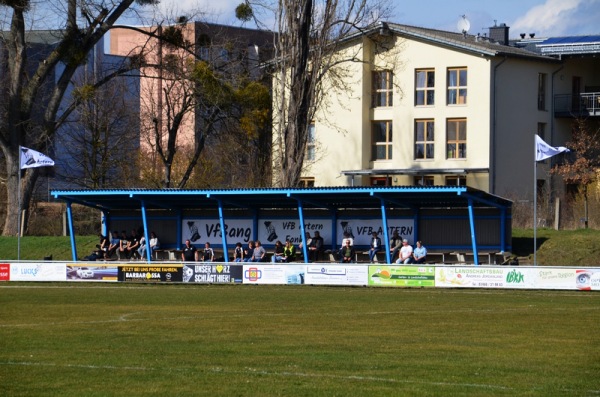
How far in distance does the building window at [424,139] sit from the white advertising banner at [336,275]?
23417mm

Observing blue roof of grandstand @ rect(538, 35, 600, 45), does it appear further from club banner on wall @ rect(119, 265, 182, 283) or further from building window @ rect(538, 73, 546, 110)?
club banner on wall @ rect(119, 265, 182, 283)

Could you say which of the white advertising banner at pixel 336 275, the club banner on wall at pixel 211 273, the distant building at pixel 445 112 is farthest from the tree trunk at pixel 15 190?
the white advertising banner at pixel 336 275

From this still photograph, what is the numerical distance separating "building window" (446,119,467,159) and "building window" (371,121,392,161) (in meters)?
3.39

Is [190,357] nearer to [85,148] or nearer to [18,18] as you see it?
[18,18]

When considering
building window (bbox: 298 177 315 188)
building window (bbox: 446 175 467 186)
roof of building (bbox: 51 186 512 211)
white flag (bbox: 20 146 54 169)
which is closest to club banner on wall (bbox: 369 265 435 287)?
roof of building (bbox: 51 186 512 211)

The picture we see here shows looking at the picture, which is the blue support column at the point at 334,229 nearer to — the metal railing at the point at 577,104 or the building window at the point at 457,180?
the building window at the point at 457,180

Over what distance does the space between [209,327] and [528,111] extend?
40434mm

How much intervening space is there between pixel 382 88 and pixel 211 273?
82.1ft

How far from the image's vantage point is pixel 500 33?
64.0 m

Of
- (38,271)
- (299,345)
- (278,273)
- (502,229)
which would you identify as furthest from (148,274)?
(299,345)

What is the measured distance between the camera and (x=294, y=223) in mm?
44188

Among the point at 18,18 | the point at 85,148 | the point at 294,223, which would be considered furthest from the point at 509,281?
the point at 85,148

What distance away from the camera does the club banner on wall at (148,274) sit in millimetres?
37094

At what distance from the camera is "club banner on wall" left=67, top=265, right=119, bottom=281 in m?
37.5
